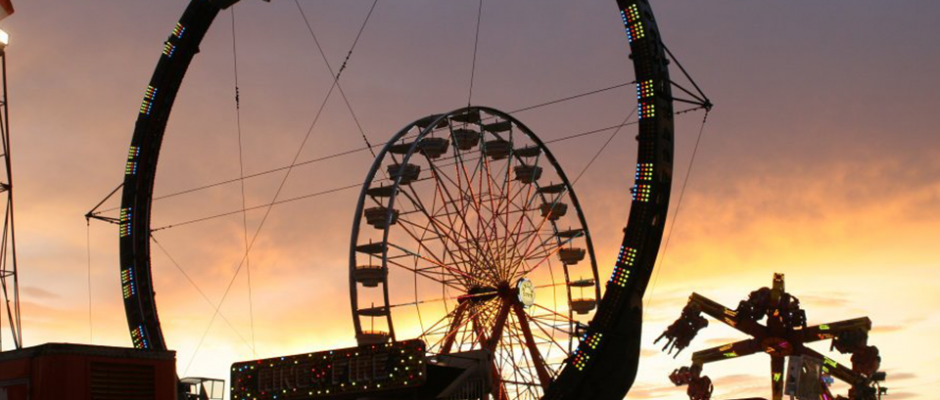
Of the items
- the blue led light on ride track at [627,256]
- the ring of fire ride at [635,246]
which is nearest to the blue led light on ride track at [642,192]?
the ring of fire ride at [635,246]

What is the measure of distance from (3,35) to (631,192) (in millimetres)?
20703

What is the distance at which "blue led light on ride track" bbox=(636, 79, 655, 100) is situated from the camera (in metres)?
30.5

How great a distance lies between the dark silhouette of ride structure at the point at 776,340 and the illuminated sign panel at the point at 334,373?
1835cm

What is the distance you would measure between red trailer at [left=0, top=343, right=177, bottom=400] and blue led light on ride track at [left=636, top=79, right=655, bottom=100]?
1404 centimetres

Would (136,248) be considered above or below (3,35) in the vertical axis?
below

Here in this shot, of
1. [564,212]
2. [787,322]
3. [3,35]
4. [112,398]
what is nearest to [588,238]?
[564,212]

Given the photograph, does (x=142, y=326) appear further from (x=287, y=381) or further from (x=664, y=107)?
(x=664, y=107)

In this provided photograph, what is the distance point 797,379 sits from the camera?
29.6 metres

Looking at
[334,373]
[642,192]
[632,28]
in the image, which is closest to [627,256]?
[642,192]

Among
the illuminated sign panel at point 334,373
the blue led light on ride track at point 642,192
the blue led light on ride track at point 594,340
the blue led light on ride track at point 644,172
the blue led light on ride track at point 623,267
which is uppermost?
the blue led light on ride track at point 644,172

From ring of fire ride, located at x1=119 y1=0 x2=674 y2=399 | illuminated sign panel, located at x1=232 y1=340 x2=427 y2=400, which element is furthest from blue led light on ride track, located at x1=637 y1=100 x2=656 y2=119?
illuminated sign panel, located at x1=232 y1=340 x2=427 y2=400

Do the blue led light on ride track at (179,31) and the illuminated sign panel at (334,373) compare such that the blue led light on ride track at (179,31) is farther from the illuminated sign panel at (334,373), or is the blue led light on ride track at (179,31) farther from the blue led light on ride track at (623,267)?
the blue led light on ride track at (623,267)

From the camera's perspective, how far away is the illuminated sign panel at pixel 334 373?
30.2 meters

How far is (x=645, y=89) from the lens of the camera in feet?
Answer: 100
